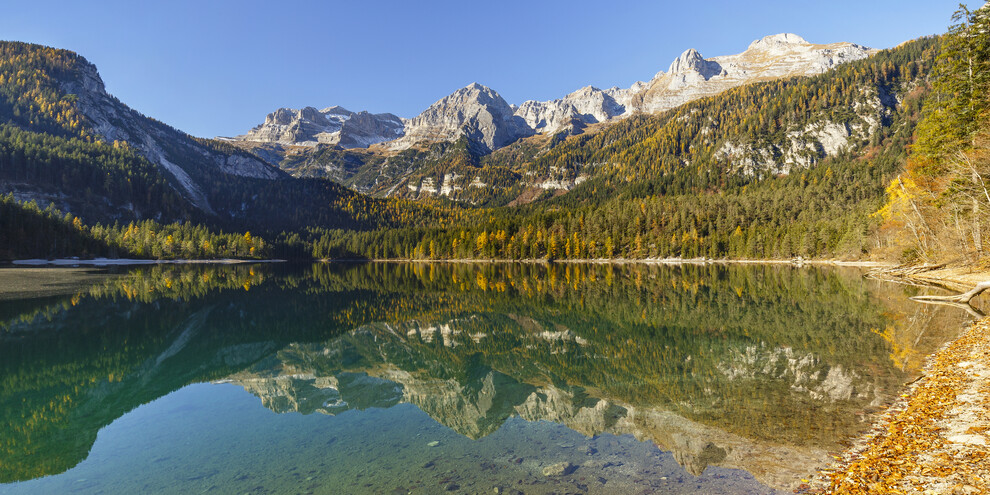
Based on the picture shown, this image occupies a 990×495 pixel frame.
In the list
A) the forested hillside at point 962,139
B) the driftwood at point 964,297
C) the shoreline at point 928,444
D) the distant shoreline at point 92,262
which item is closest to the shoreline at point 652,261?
the forested hillside at point 962,139

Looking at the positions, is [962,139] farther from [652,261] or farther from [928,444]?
[652,261]

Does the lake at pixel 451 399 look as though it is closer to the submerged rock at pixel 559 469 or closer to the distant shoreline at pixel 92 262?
the submerged rock at pixel 559 469

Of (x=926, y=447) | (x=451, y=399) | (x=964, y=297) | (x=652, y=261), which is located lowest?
(x=451, y=399)

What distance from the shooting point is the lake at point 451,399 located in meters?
10.8

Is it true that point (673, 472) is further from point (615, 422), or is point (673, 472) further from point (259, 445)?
point (259, 445)

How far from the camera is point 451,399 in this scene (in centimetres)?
1697

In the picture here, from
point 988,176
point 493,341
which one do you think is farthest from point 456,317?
point 988,176

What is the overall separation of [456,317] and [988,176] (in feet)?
144

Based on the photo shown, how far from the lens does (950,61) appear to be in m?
34.2

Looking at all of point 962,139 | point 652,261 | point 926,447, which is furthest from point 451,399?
point 652,261

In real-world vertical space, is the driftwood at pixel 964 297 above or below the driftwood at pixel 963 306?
above

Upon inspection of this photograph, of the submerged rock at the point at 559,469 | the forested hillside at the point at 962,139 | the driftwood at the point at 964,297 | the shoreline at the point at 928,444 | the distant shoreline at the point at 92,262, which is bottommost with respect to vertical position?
the distant shoreline at the point at 92,262

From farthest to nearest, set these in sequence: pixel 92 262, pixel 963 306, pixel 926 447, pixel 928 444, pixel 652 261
Result: pixel 652 261, pixel 92 262, pixel 963 306, pixel 928 444, pixel 926 447

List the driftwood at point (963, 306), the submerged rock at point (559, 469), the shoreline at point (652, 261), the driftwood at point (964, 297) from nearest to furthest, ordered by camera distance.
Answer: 1. the submerged rock at point (559, 469)
2. the driftwood at point (963, 306)
3. the driftwood at point (964, 297)
4. the shoreline at point (652, 261)
